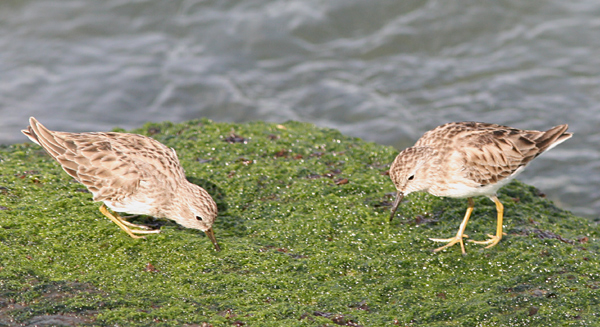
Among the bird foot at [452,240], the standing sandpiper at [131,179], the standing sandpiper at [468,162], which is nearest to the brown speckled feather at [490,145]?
the standing sandpiper at [468,162]

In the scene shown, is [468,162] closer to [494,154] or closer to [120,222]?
[494,154]

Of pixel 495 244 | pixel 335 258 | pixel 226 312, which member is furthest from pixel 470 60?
pixel 226 312

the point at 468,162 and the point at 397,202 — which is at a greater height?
the point at 468,162

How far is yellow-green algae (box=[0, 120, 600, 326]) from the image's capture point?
16.5 ft

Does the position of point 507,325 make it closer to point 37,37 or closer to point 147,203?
point 147,203

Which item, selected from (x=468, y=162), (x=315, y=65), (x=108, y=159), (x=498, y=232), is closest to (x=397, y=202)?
(x=468, y=162)

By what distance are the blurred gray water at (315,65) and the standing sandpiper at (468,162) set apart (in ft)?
12.8

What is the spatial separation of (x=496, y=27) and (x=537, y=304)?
10.1 meters

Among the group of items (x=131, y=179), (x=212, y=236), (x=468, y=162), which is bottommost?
(x=212, y=236)

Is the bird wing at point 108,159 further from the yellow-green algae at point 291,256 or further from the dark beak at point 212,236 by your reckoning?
the dark beak at point 212,236

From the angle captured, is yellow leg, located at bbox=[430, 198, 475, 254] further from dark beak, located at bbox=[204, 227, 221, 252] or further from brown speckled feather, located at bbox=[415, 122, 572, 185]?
dark beak, located at bbox=[204, 227, 221, 252]

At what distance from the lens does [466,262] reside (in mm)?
5965

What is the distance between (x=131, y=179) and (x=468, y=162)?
3765 millimetres

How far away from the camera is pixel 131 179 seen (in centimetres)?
626
